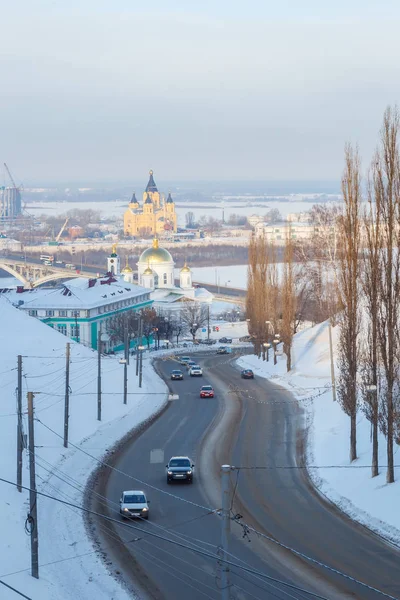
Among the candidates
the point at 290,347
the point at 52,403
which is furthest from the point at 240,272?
the point at 52,403

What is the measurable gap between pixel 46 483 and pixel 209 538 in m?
6.02

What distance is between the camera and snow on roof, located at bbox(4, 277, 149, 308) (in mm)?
70812

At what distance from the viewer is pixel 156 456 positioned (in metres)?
27.6

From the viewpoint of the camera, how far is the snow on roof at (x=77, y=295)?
232ft

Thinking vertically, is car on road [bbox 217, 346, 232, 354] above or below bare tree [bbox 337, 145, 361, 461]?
below

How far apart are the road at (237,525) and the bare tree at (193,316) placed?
49931 mm

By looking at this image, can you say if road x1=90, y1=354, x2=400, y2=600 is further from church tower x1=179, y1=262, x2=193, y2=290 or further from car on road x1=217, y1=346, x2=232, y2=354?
church tower x1=179, y1=262, x2=193, y2=290

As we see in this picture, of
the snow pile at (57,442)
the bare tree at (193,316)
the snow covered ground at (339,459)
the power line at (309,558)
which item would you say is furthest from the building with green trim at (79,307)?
the power line at (309,558)

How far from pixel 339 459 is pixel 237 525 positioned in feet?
20.8

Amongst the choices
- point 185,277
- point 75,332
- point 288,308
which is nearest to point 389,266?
point 288,308

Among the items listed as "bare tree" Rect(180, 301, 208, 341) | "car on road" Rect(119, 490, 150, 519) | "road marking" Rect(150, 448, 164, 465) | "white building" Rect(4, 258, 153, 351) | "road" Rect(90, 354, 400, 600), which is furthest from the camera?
"bare tree" Rect(180, 301, 208, 341)

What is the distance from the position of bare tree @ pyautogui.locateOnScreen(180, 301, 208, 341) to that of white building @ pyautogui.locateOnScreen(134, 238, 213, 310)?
12.3ft

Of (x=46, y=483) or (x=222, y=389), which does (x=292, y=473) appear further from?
(x=222, y=389)

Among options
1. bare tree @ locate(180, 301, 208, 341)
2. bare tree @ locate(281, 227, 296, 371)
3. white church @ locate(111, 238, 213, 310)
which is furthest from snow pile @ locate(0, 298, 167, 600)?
white church @ locate(111, 238, 213, 310)
